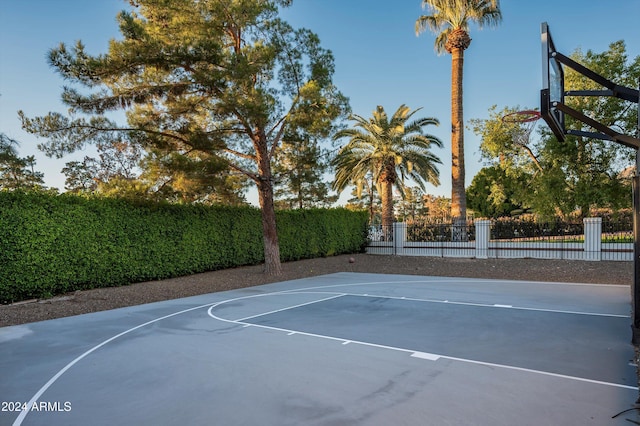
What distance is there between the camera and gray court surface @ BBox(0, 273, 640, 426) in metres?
3.76

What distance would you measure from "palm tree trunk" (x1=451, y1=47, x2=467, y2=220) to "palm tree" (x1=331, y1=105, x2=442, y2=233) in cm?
217

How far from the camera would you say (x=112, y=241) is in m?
12.2

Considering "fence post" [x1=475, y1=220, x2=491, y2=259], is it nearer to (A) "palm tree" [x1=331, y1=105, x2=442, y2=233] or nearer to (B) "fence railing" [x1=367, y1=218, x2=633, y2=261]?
(B) "fence railing" [x1=367, y1=218, x2=633, y2=261]

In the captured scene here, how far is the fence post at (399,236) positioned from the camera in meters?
21.1

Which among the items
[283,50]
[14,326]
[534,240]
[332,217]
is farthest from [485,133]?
[14,326]

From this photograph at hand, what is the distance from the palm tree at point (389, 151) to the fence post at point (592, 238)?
28.2ft

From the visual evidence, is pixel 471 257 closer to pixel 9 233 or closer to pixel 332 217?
pixel 332 217

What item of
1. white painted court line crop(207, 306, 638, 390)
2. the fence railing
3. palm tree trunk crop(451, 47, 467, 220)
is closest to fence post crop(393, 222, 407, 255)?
the fence railing

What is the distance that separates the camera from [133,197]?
1203cm

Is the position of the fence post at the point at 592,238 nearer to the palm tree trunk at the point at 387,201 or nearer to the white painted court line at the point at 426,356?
the palm tree trunk at the point at 387,201

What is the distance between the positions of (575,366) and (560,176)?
18817 mm

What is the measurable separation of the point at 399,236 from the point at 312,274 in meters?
7.08

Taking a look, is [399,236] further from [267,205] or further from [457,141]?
[267,205]

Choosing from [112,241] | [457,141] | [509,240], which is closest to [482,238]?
[509,240]
